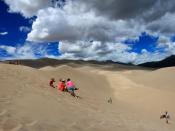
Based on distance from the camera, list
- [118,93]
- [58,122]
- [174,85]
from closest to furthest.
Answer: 1. [58,122]
2. [118,93]
3. [174,85]

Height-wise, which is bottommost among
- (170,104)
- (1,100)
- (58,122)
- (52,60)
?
(170,104)

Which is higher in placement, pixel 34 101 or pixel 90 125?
pixel 34 101

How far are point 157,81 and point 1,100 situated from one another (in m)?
35.7

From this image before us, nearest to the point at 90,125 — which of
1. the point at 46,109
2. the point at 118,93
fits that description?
the point at 46,109

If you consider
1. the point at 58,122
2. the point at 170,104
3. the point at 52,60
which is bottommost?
the point at 170,104

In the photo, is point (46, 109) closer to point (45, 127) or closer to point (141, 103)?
point (45, 127)

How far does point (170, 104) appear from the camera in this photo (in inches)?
1138

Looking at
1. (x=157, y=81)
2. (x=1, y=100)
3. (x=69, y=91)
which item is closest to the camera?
(x=1, y=100)

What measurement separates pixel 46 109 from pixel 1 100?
1.59m

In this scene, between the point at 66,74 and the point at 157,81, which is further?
the point at 157,81

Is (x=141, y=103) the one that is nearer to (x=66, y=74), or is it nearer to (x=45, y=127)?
(x=66, y=74)

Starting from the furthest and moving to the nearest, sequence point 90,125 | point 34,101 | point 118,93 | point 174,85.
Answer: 1. point 174,85
2. point 118,93
3. point 34,101
4. point 90,125

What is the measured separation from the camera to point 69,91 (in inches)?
799

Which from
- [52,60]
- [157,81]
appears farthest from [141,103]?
[52,60]
